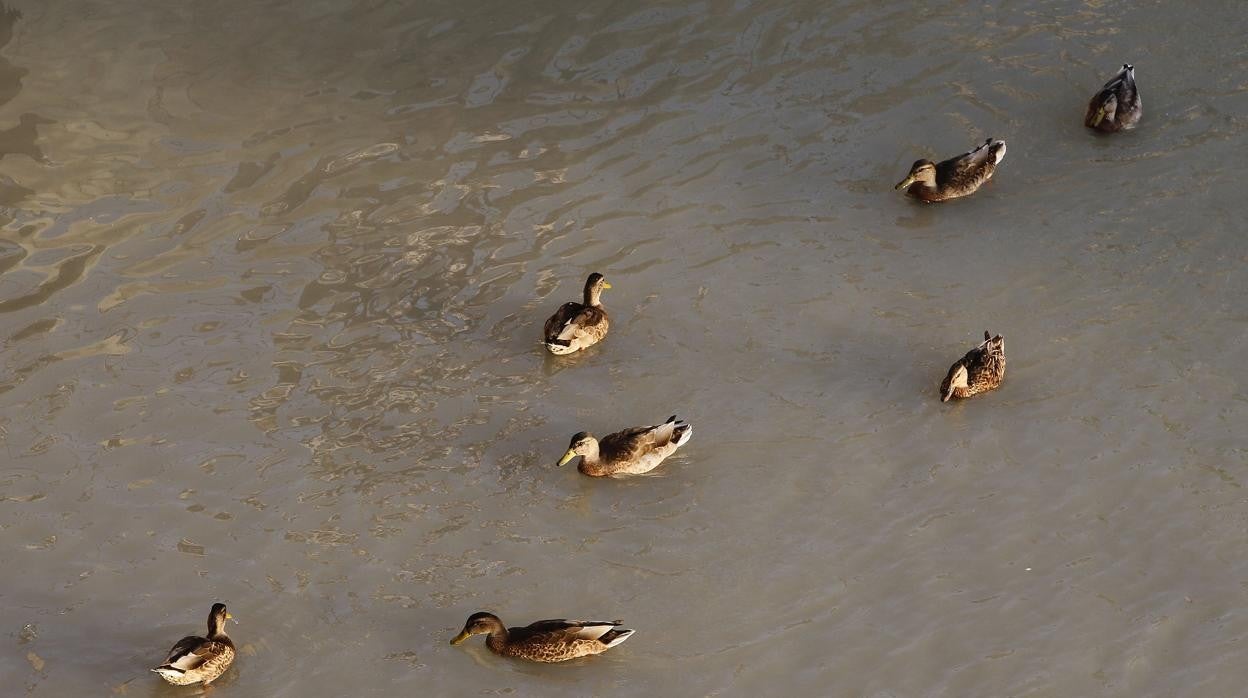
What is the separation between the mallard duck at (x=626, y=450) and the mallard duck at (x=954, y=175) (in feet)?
12.2

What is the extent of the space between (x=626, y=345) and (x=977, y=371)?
2.46 meters

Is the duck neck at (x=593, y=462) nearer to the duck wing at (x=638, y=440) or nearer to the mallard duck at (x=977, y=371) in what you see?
the duck wing at (x=638, y=440)

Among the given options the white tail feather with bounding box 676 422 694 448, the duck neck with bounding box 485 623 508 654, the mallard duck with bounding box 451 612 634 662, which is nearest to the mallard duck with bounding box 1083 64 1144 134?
the white tail feather with bounding box 676 422 694 448

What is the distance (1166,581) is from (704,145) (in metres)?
5.85

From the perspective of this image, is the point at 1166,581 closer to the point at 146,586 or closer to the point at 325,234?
the point at 146,586

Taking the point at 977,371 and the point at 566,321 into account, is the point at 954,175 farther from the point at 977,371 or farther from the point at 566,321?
the point at 566,321

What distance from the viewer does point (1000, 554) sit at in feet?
27.3

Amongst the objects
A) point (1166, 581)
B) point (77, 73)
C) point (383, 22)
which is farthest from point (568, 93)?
point (1166, 581)

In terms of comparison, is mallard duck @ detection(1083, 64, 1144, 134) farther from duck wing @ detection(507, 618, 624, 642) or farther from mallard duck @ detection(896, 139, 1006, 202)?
duck wing @ detection(507, 618, 624, 642)

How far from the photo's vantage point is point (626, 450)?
8.92 m

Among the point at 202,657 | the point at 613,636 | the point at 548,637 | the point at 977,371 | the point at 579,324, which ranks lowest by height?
the point at 977,371

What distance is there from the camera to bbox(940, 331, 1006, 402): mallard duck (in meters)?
9.38

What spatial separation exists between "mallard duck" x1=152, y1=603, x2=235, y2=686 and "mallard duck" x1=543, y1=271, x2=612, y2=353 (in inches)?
123

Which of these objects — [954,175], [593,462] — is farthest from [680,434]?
[954,175]
